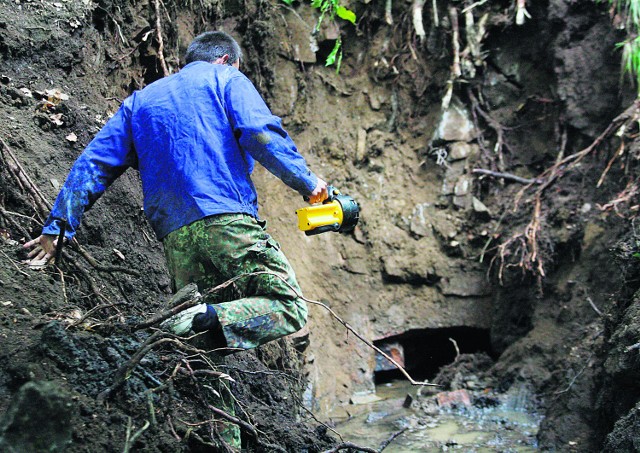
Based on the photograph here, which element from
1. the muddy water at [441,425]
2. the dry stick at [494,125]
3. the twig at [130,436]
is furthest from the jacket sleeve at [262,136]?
the dry stick at [494,125]

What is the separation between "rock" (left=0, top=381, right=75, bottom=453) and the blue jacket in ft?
3.92

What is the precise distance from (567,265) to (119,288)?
3.86m

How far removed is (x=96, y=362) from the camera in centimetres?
244

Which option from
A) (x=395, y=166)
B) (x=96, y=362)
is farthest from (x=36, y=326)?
(x=395, y=166)

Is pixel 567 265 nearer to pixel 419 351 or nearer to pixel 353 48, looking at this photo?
pixel 419 351

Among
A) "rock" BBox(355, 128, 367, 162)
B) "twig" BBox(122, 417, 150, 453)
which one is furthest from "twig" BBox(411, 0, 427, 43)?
"twig" BBox(122, 417, 150, 453)

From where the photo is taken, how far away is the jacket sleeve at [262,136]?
117 inches

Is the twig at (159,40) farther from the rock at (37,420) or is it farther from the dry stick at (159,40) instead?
the rock at (37,420)

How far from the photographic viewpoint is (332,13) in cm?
621

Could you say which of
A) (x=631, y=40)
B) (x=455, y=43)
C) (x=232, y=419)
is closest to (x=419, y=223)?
(x=455, y=43)

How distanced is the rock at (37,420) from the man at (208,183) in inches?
39.0

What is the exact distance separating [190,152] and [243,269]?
0.56m

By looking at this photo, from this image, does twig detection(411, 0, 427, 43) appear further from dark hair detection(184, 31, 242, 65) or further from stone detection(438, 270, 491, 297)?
dark hair detection(184, 31, 242, 65)

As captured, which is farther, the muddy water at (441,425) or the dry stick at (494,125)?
the dry stick at (494,125)
